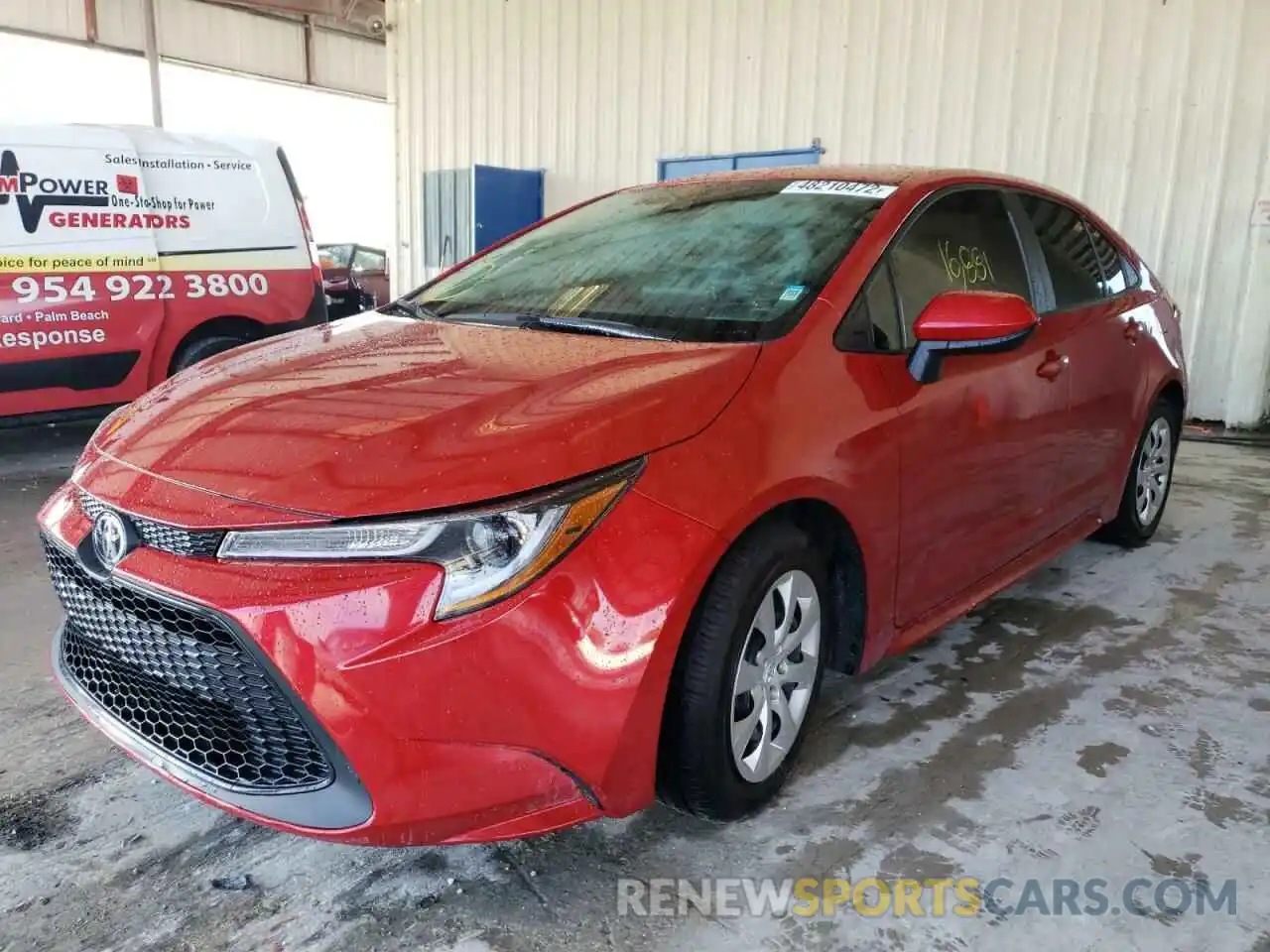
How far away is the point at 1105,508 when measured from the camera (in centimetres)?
347

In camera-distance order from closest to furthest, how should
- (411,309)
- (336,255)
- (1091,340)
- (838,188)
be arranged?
(838,188), (411,309), (1091,340), (336,255)

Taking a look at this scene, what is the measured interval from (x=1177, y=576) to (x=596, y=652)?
9.62 feet

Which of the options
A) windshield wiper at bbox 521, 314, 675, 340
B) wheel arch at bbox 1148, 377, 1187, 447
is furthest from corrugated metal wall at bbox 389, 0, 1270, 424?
windshield wiper at bbox 521, 314, 675, 340

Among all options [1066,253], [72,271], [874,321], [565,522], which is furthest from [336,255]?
[565,522]

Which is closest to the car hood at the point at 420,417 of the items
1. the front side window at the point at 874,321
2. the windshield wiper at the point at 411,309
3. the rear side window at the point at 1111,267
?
the front side window at the point at 874,321

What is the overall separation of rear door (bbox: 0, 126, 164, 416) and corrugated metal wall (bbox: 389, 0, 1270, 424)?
4.88 metres

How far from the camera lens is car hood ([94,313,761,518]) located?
1565mm

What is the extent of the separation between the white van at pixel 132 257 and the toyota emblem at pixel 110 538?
405 cm

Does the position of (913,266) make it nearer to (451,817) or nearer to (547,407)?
(547,407)

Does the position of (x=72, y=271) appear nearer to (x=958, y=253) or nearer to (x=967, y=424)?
(x=958, y=253)

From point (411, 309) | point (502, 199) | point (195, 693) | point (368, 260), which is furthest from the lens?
point (368, 260)

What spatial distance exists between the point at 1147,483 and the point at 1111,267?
3.12ft

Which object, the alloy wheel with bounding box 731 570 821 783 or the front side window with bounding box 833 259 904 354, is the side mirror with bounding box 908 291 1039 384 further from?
the alloy wheel with bounding box 731 570 821 783

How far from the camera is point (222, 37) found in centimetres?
1558
